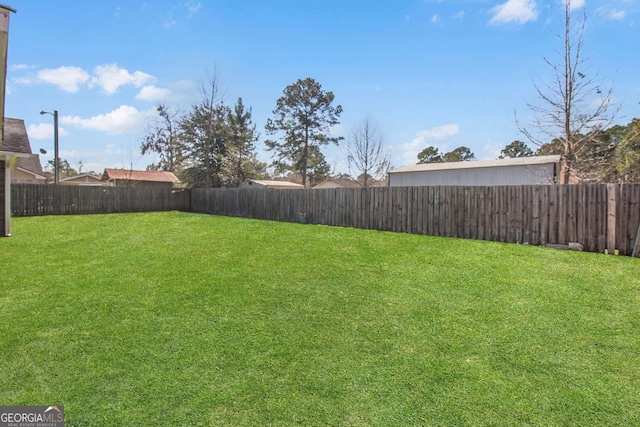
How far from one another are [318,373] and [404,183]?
22.6m

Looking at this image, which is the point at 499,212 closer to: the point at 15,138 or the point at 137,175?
the point at 15,138

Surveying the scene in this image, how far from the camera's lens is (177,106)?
31266 mm

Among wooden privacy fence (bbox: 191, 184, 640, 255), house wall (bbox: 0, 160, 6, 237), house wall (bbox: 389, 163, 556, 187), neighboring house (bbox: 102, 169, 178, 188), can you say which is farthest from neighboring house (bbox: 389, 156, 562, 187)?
neighboring house (bbox: 102, 169, 178, 188)

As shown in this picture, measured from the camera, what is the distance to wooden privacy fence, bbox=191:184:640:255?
240 inches

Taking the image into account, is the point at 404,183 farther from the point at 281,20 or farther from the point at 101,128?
the point at 101,128

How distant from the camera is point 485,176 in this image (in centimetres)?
2041

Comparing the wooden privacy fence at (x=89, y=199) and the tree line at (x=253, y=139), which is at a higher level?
the tree line at (x=253, y=139)

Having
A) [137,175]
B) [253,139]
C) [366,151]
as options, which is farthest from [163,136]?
[366,151]

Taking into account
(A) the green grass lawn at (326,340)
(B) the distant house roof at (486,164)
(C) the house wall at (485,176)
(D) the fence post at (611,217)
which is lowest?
(A) the green grass lawn at (326,340)

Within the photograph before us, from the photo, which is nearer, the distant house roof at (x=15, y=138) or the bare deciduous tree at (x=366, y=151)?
the distant house roof at (x=15, y=138)

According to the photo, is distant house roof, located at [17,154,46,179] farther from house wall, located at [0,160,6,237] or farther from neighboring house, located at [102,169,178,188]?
house wall, located at [0,160,6,237]

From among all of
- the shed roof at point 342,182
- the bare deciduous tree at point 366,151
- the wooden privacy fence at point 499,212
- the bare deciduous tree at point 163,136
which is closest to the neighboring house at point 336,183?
the shed roof at point 342,182

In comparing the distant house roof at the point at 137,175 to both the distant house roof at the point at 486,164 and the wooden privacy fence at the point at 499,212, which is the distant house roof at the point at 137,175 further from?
the wooden privacy fence at the point at 499,212

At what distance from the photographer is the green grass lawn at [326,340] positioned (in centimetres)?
223
